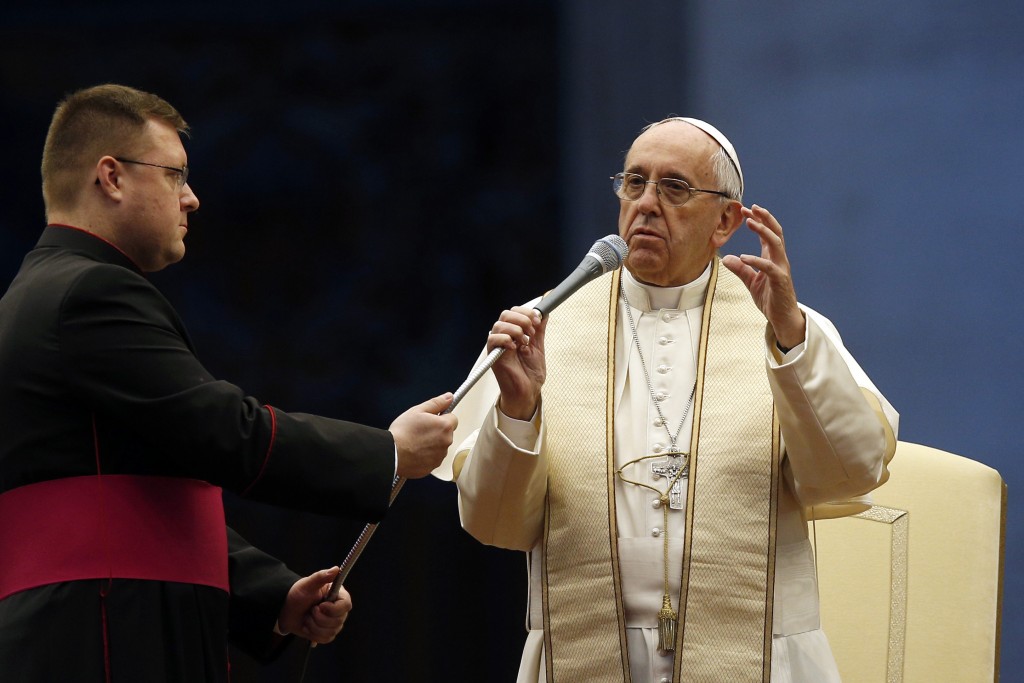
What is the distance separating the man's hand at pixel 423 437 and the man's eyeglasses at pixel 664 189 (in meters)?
0.64

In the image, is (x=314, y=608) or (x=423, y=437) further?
(x=314, y=608)

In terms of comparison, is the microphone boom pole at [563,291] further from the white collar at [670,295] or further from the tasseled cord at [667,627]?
the tasseled cord at [667,627]

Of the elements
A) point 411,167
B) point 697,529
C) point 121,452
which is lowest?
point 697,529

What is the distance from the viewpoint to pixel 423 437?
2639mm

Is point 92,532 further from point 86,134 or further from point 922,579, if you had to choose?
point 922,579

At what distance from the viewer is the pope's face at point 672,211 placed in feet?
9.61

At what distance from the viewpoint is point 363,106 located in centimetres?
468

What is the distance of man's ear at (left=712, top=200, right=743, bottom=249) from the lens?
3012 mm

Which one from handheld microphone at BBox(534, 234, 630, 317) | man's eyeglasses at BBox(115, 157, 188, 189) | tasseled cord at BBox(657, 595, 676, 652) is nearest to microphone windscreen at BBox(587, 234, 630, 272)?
handheld microphone at BBox(534, 234, 630, 317)

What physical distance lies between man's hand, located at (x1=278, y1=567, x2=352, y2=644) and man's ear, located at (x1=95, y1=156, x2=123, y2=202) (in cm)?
88

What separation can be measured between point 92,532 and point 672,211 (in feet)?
4.31

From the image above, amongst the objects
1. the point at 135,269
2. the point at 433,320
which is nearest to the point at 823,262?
the point at 433,320

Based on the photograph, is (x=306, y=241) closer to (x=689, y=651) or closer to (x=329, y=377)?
(x=329, y=377)

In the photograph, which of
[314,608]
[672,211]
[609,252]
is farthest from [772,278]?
[314,608]
